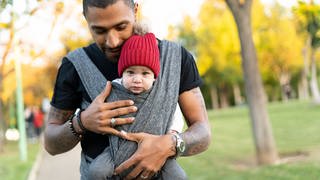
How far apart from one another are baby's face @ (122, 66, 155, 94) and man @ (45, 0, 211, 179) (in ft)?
0.21

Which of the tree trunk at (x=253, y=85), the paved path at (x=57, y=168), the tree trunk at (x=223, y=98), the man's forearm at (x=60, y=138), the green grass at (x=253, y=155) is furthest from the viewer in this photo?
the tree trunk at (x=223, y=98)

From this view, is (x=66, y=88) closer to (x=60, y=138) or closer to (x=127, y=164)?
(x=60, y=138)

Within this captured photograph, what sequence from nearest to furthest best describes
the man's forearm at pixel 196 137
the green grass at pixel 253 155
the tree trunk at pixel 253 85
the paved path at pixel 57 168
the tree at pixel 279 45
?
the man's forearm at pixel 196 137, the green grass at pixel 253 155, the tree trunk at pixel 253 85, the paved path at pixel 57 168, the tree at pixel 279 45

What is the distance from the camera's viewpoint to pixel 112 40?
2244 millimetres

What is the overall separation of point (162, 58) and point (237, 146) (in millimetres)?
13216

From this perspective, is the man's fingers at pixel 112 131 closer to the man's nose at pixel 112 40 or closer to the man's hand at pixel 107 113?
the man's hand at pixel 107 113

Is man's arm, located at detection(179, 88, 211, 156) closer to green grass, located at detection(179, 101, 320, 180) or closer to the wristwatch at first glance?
the wristwatch

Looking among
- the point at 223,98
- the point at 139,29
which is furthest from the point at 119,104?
the point at 223,98

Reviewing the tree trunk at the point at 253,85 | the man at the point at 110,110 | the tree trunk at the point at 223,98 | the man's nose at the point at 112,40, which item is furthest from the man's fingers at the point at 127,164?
the tree trunk at the point at 223,98

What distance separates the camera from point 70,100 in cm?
247

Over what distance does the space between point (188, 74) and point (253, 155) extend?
11.0 metres

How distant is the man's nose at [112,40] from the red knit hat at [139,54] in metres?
0.03

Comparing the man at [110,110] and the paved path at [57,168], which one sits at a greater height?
the man at [110,110]

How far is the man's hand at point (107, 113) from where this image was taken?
2240 millimetres
